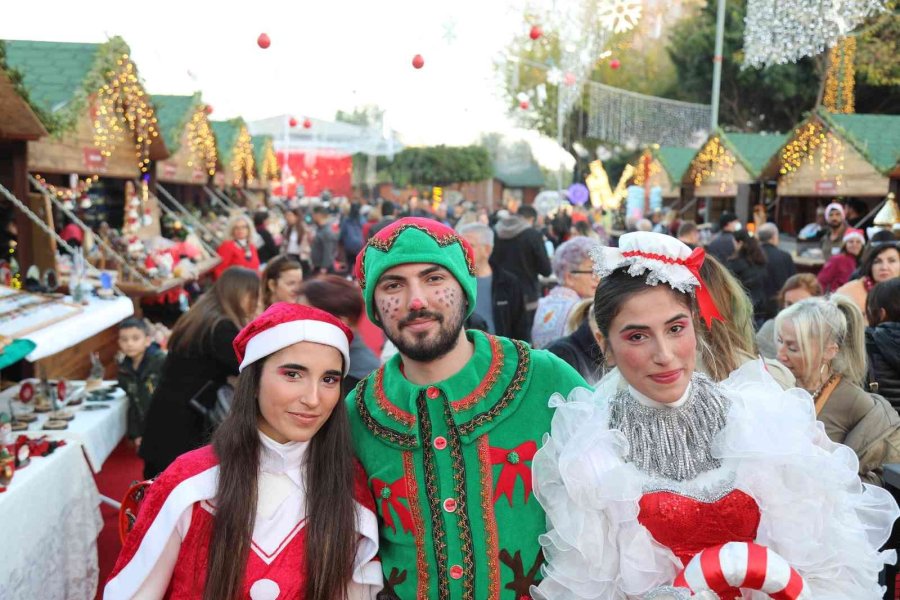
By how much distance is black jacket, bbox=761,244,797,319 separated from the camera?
770 cm

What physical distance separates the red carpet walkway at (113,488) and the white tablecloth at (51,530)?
17.1 inches

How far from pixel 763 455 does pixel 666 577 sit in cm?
38

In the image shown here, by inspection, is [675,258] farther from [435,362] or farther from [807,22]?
[807,22]

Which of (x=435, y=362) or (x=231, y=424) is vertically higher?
(x=435, y=362)

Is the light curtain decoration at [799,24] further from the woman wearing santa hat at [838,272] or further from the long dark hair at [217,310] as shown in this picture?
the long dark hair at [217,310]

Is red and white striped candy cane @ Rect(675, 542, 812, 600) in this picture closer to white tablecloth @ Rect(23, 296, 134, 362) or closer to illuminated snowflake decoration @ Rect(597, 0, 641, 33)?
white tablecloth @ Rect(23, 296, 134, 362)

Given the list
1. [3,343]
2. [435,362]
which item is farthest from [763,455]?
[3,343]

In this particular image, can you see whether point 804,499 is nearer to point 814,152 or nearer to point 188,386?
point 188,386

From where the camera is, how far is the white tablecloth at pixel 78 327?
427 cm

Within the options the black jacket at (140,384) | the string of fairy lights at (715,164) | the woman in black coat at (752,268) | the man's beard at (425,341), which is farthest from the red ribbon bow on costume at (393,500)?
the string of fairy lights at (715,164)

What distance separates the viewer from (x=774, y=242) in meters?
8.20

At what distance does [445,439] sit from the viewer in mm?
2232

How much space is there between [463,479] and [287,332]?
653 millimetres

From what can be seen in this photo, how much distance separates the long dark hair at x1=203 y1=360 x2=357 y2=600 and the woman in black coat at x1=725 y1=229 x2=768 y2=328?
5861 millimetres
